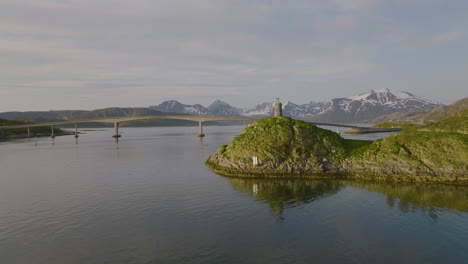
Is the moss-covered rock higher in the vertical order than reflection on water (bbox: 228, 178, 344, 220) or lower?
higher

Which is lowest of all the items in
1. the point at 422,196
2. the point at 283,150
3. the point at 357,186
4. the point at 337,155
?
the point at 357,186

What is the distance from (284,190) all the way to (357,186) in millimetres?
12046

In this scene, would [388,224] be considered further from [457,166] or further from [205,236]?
[457,166]

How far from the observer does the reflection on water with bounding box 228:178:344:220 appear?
113 ft

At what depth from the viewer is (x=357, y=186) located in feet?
140

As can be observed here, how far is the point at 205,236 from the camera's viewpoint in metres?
24.1

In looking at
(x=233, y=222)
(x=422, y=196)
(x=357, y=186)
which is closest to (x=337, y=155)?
(x=357, y=186)

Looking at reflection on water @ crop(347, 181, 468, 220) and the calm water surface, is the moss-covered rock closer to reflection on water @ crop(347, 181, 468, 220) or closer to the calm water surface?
the calm water surface

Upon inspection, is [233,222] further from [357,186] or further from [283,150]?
[283,150]

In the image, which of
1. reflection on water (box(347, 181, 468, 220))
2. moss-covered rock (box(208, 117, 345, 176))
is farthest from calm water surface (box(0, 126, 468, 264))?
moss-covered rock (box(208, 117, 345, 176))

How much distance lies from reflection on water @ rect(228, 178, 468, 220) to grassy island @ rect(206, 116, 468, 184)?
3501mm

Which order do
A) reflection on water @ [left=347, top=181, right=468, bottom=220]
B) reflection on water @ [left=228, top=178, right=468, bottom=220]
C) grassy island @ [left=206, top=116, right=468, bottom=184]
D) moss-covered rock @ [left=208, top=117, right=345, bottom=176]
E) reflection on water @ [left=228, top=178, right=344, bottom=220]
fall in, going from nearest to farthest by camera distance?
1. reflection on water @ [left=347, top=181, right=468, bottom=220]
2. reflection on water @ [left=228, top=178, right=468, bottom=220]
3. reflection on water @ [left=228, top=178, right=344, bottom=220]
4. grassy island @ [left=206, top=116, right=468, bottom=184]
5. moss-covered rock @ [left=208, top=117, right=345, bottom=176]

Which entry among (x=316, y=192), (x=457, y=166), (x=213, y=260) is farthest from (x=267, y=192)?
(x=457, y=166)

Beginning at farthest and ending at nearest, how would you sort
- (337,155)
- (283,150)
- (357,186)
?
(283,150)
(337,155)
(357,186)
